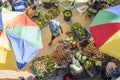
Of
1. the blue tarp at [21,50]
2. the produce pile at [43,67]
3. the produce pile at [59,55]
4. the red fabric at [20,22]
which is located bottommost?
the produce pile at [43,67]

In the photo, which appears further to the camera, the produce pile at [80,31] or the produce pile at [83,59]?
the produce pile at [80,31]

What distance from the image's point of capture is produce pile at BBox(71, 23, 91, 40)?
1411cm

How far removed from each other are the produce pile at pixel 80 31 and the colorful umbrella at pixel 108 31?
2.67m

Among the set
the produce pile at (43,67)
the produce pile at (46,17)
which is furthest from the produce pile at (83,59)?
the produce pile at (46,17)

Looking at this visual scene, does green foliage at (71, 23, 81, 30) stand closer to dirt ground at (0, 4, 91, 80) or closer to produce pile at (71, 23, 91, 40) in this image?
produce pile at (71, 23, 91, 40)

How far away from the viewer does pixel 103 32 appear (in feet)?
35.8

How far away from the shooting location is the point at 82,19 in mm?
15289

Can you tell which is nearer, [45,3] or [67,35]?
[67,35]

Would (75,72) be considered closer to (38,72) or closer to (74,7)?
(38,72)

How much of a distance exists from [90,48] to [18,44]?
374cm

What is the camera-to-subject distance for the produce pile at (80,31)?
14.1 m

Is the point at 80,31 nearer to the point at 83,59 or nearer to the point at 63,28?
the point at 63,28

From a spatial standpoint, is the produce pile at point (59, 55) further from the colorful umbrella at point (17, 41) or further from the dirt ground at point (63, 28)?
the colorful umbrella at point (17, 41)

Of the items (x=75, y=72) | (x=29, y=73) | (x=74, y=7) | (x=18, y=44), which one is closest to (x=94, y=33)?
(x=75, y=72)
